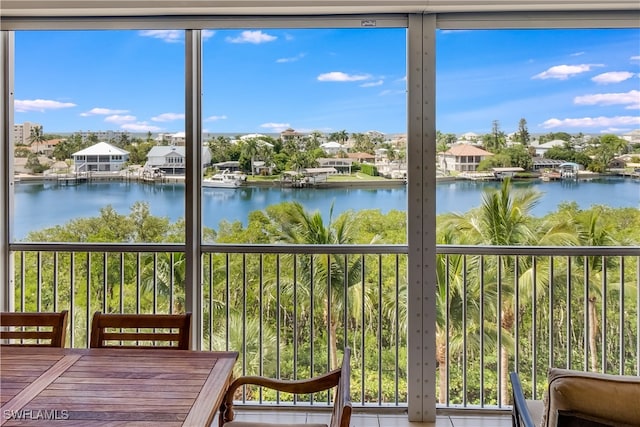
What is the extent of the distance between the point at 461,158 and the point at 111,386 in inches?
89.8

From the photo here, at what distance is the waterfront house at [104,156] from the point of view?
277 centimetres

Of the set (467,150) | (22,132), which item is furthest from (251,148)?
(22,132)

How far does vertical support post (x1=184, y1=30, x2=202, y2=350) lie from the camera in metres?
2.56

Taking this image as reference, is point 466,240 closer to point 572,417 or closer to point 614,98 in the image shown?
point 614,98

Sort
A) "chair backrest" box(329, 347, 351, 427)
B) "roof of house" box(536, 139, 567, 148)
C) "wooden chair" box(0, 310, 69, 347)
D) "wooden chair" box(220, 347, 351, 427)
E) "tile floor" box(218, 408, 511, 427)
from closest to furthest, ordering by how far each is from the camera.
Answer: "chair backrest" box(329, 347, 351, 427) < "wooden chair" box(220, 347, 351, 427) < "wooden chair" box(0, 310, 69, 347) < "tile floor" box(218, 408, 511, 427) < "roof of house" box(536, 139, 567, 148)

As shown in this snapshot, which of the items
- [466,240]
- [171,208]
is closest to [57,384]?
[171,208]

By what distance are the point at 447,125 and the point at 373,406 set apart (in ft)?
6.10

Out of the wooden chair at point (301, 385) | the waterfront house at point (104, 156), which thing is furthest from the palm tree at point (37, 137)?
the wooden chair at point (301, 385)

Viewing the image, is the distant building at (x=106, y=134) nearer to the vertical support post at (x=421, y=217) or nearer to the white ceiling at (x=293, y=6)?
the white ceiling at (x=293, y=6)

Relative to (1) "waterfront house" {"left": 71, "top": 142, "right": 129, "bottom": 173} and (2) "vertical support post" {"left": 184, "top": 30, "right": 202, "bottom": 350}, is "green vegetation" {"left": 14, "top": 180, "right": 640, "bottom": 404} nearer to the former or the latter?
(2) "vertical support post" {"left": 184, "top": 30, "right": 202, "bottom": 350}

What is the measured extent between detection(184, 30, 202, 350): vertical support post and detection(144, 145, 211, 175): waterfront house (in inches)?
5.6

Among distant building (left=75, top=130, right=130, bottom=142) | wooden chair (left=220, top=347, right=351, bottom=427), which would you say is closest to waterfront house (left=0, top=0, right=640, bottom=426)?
distant building (left=75, top=130, right=130, bottom=142)

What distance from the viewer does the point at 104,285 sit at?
9.29ft

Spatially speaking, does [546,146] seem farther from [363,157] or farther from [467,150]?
[363,157]
